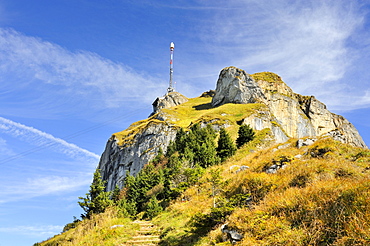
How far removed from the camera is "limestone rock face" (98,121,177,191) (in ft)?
231

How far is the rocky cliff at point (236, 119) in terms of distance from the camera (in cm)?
6844

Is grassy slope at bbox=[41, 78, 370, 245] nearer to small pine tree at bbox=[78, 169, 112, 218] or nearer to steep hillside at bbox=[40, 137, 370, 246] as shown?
steep hillside at bbox=[40, 137, 370, 246]

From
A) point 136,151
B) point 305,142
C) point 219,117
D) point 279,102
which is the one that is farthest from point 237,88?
point 305,142

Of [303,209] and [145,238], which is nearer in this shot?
[303,209]

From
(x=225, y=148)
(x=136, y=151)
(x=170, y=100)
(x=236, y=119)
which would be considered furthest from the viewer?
(x=170, y=100)

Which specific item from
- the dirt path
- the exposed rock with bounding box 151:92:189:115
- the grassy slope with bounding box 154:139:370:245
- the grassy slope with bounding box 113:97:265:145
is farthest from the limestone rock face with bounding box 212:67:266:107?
the dirt path

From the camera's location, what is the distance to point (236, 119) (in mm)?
63812

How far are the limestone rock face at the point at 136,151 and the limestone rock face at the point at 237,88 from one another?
28134 millimetres

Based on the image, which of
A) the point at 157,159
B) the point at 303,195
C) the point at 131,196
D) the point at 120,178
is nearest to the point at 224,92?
the point at 120,178

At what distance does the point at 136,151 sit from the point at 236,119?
31813mm

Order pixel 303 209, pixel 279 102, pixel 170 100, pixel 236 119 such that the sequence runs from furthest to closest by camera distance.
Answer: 1. pixel 170 100
2. pixel 279 102
3. pixel 236 119
4. pixel 303 209

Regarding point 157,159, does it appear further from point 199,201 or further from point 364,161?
point 364,161

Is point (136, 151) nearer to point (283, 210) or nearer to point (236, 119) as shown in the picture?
point (236, 119)

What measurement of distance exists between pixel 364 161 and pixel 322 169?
322 cm
